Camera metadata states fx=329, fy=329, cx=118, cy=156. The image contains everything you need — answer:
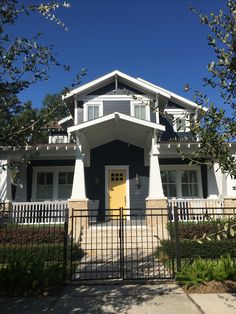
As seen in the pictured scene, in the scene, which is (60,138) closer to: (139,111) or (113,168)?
(113,168)

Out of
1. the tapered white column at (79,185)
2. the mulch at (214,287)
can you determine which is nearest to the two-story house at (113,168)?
the tapered white column at (79,185)

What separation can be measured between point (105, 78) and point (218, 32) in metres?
12.8

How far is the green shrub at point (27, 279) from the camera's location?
6.63m

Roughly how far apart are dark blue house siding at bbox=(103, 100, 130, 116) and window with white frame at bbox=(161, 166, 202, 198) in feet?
11.8

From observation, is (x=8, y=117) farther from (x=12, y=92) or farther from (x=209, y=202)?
(x=209, y=202)

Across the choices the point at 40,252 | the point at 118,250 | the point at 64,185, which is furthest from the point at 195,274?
the point at 64,185

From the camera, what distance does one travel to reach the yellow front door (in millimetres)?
16172

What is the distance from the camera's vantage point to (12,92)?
3965mm

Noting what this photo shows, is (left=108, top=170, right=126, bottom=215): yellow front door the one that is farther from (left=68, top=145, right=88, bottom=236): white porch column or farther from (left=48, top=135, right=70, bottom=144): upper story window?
(left=48, top=135, right=70, bottom=144): upper story window

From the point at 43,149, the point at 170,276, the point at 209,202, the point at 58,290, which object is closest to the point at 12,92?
the point at 58,290

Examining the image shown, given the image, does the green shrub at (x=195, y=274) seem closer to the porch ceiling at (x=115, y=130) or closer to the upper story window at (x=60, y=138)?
the porch ceiling at (x=115, y=130)

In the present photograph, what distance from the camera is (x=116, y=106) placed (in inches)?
651

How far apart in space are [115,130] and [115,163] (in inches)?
75.2

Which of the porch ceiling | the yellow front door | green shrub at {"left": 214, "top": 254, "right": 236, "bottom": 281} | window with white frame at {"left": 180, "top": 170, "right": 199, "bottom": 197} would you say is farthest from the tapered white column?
green shrub at {"left": 214, "top": 254, "right": 236, "bottom": 281}
